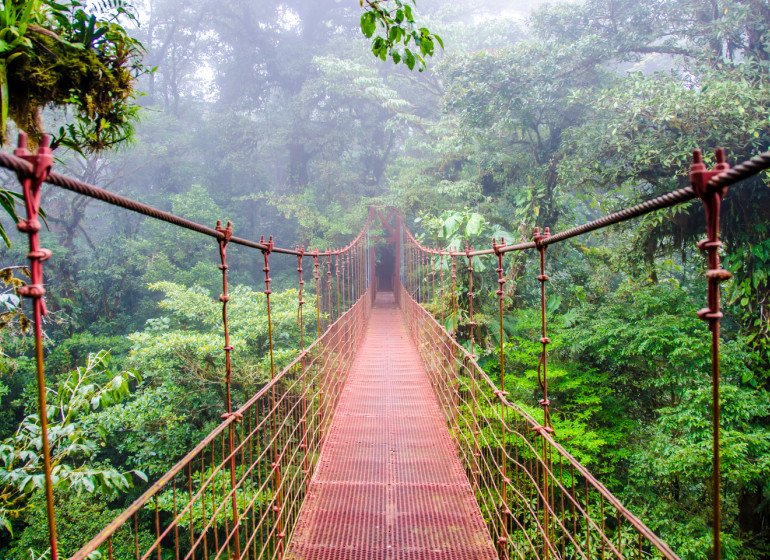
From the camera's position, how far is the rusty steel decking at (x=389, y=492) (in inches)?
71.7

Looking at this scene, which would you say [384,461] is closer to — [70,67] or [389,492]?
[389,492]

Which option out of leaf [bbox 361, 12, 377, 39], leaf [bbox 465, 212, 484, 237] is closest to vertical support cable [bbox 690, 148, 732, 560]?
leaf [bbox 361, 12, 377, 39]

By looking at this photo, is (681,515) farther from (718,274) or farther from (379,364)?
(718,274)

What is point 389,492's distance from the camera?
2.25 meters

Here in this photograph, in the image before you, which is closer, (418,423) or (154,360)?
(418,423)

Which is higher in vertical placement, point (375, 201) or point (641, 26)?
point (641, 26)

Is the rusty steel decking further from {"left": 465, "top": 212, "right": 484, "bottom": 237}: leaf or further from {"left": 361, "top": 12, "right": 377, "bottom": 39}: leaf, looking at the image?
{"left": 465, "top": 212, "right": 484, "bottom": 237}: leaf

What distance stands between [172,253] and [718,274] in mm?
12589

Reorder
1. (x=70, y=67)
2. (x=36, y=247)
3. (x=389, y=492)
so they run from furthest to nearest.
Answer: (x=389, y=492)
(x=70, y=67)
(x=36, y=247)

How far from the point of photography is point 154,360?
5738 millimetres

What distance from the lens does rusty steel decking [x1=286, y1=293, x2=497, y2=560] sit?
5.98 feet

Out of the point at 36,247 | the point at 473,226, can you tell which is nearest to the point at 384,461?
the point at 36,247

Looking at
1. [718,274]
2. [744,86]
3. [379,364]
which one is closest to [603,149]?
[744,86]

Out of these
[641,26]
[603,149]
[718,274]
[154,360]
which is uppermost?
[641,26]
